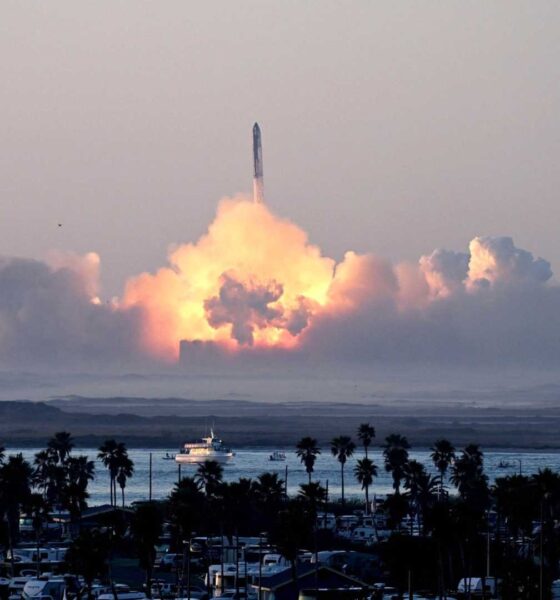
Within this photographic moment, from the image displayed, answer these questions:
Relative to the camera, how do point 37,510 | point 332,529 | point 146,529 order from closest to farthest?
point 146,529 < point 37,510 < point 332,529

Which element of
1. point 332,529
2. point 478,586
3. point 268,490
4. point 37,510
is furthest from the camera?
point 332,529

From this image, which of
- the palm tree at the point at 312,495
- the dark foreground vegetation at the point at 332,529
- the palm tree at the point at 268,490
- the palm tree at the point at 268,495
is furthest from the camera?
the palm tree at the point at 268,495

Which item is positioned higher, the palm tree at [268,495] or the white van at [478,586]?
the palm tree at [268,495]

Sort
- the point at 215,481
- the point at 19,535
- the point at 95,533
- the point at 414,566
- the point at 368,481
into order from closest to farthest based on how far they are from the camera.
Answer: the point at 414,566, the point at 95,533, the point at 215,481, the point at 19,535, the point at 368,481

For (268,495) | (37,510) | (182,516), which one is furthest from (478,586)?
(37,510)

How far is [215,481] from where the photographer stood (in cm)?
15038

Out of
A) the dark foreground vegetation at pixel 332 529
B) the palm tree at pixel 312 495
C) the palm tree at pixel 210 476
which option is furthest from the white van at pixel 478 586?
the palm tree at pixel 210 476

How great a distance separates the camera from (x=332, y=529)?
6683 inches

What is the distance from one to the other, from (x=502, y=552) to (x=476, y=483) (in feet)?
96.3

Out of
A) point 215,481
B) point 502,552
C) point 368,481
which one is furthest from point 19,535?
point 502,552

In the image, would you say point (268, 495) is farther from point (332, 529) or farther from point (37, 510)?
point (37, 510)

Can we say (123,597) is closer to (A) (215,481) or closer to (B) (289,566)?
(B) (289,566)

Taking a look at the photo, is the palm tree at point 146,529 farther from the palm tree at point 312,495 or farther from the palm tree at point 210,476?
the palm tree at point 210,476

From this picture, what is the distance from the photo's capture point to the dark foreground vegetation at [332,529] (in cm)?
11212
